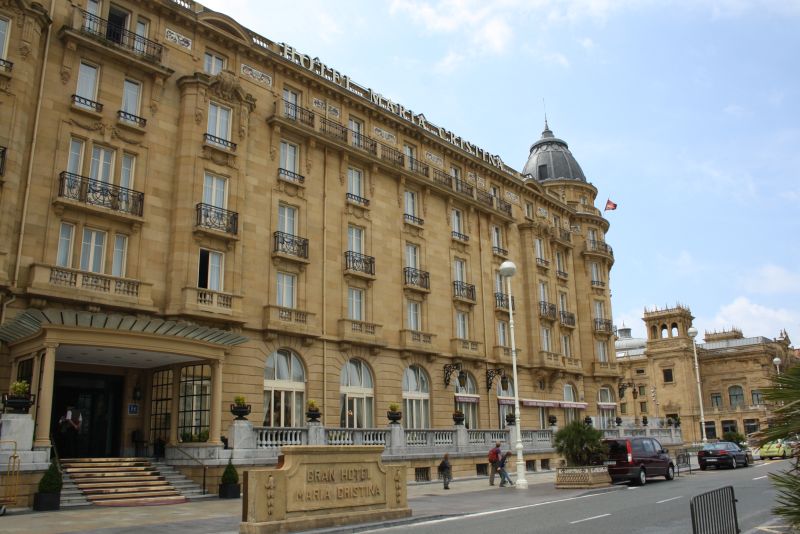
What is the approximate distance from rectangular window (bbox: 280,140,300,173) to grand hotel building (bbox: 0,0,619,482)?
0.11 m

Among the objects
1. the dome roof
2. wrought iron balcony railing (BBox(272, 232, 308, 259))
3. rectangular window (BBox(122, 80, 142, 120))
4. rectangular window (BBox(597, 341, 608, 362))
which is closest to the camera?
rectangular window (BBox(122, 80, 142, 120))

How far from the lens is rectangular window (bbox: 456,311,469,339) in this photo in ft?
130

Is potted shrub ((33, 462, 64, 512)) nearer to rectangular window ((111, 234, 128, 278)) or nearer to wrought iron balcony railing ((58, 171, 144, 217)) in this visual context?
rectangular window ((111, 234, 128, 278))

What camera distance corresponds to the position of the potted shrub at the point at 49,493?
58.7ft

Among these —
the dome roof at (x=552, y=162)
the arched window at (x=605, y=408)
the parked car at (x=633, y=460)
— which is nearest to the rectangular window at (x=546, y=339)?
the arched window at (x=605, y=408)

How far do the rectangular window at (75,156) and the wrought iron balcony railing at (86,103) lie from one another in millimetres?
1326

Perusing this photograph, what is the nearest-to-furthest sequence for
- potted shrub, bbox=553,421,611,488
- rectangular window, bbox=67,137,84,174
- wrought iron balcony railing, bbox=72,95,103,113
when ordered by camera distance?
potted shrub, bbox=553,421,611,488, rectangular window, bbox=67,137,84,174, wrought iron balcony railing, bbox=72,95,103,113

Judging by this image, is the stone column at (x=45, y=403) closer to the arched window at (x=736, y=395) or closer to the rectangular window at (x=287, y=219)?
the rectangular window at (x=287, y=219)

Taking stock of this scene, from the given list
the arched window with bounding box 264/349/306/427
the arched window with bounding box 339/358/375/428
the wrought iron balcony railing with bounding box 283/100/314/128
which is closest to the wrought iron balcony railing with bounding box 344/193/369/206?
the wrought iron balcony railing with bounding box 283/100/314/128

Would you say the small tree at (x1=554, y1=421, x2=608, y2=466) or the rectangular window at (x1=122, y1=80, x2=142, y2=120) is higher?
the rectangular window at (x1=122, y1=80, x2=142, y2=120)

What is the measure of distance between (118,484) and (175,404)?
4025mm

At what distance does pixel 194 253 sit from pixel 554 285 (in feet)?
98.1

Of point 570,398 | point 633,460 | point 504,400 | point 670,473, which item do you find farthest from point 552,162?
point 633,460

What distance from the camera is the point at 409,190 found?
38812mm
